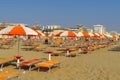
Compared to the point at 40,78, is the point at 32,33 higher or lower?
higher

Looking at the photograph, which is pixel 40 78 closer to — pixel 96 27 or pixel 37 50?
pixel 37 50

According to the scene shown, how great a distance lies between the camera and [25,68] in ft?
36.3

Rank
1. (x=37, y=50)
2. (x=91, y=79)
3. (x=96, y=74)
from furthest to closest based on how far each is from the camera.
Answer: (x=37, y=50)
(x=96, y=74)
(x=91, y=79)

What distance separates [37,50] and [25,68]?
430 inches

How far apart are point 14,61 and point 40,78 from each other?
3.68 m

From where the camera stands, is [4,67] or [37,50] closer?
[4,67]

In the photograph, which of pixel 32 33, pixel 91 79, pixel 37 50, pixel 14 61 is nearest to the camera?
pixel 91 79

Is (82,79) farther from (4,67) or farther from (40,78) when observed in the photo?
(4,67)

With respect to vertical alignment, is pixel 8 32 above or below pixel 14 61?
above

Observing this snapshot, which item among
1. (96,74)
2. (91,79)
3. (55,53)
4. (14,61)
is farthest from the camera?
(55,53)

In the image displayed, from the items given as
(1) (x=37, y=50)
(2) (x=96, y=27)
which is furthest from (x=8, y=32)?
(2) (x=96, y=27)

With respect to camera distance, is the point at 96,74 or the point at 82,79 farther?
the point at 96,74

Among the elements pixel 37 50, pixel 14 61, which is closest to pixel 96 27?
pixel 37 50

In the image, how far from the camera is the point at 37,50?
2198cm
